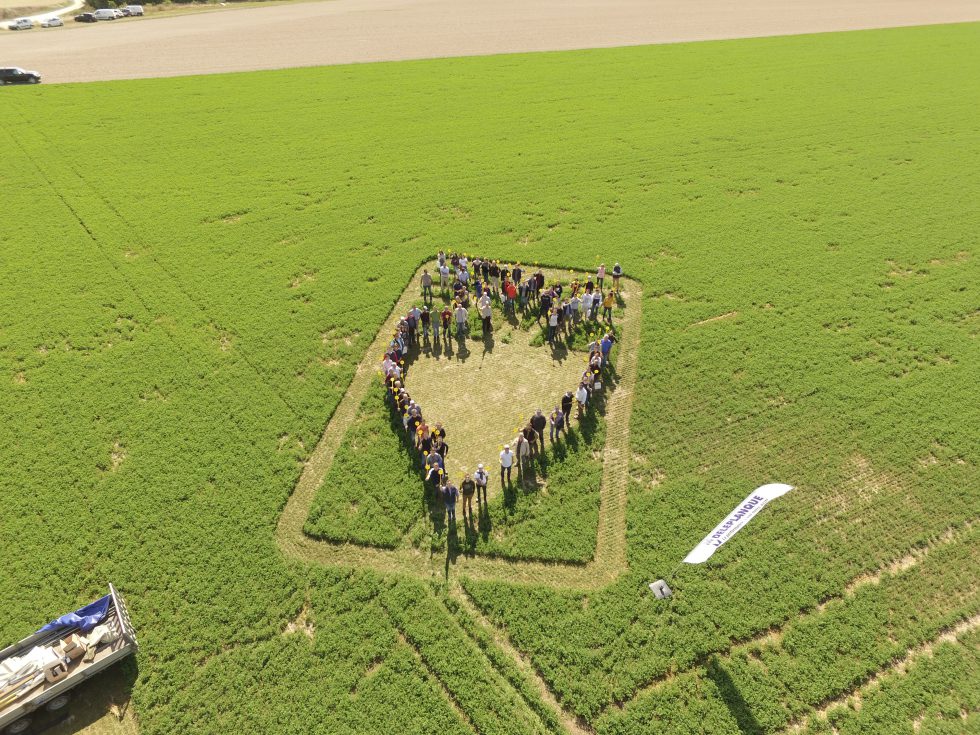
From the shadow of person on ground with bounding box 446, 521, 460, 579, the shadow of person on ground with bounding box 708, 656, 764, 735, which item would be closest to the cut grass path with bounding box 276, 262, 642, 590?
the shadow of person on ground with bounding box 446, 521, 460, 579

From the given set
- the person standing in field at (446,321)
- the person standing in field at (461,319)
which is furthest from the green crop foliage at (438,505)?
the person standing in field at (461,319)

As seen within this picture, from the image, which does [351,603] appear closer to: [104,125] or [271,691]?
[271,691]

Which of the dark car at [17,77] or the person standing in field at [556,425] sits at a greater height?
the dark car at [17,77]

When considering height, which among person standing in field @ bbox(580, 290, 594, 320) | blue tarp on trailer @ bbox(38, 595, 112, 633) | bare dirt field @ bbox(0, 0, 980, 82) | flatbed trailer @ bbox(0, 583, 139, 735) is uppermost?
bare dirt field @ bbox(0, 0, 980, 82)

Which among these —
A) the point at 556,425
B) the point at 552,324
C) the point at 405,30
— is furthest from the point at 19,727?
the point at 405,30

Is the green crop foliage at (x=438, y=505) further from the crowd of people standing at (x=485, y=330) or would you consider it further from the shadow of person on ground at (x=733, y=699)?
the shadow of person on ground at (x=733, y=699)

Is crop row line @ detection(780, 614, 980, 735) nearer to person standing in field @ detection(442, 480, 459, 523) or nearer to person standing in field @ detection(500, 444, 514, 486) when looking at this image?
person standing in field @ detection(500, 444, 514, 486)

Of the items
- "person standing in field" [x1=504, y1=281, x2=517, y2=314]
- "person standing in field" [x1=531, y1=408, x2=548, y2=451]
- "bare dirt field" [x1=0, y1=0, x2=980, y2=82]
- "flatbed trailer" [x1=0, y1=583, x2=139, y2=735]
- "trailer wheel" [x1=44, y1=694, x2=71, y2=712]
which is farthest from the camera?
"bare dirt field" [x1=0, y1=0, x2=980, y2=82]

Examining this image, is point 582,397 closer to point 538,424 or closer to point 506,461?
point 538,424
